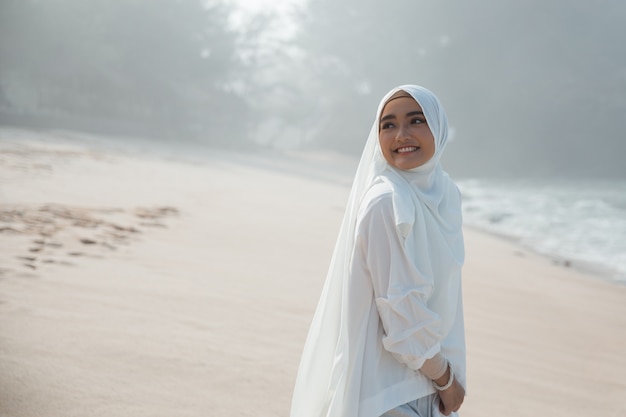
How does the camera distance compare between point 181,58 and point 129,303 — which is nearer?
point 129,303

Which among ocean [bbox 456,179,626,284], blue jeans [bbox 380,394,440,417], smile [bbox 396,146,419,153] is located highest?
smile [bbox 396,146,419,153]

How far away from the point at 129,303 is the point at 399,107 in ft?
→ 7.29

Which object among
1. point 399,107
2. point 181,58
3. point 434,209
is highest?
point 181,58

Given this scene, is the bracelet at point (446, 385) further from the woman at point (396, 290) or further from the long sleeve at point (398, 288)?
the long sleeve at point (398, 288)

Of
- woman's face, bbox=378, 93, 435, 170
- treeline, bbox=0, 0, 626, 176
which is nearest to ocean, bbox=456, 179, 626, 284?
woman's face, bbox=378, 93, 435, 170

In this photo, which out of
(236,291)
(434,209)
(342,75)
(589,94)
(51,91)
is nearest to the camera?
(434,209)

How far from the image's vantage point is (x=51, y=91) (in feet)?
75.8

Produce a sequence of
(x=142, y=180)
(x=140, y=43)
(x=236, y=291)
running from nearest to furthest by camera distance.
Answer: (x=236, y=291) → (x=142, y=180) → (x=140, y=43)

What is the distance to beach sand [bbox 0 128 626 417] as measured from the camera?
224cm

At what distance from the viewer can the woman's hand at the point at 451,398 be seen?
57.3 inches

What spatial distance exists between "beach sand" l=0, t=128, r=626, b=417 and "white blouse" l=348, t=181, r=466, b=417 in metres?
0.96

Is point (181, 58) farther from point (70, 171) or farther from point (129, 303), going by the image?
point (129, 303)

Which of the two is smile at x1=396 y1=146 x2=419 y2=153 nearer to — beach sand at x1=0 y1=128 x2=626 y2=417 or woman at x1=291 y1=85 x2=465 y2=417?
woman at x1=291 y1=85 x2=465 y2=417

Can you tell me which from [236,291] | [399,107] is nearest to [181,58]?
Answer: [236,291]
